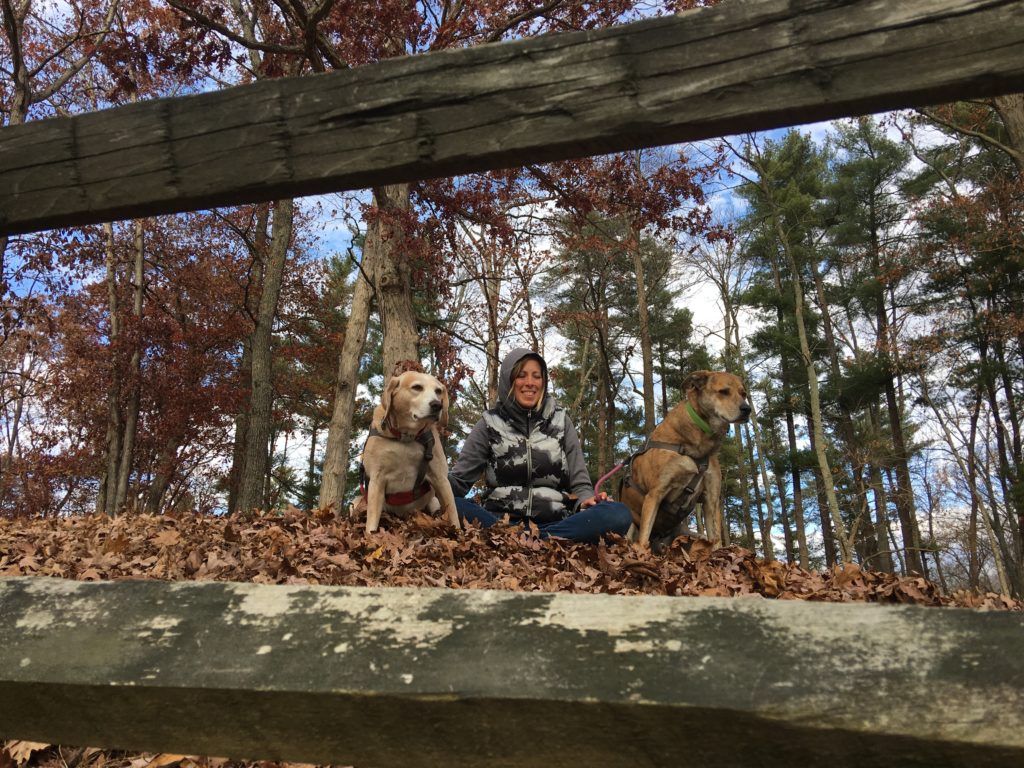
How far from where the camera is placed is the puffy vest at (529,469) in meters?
6.47

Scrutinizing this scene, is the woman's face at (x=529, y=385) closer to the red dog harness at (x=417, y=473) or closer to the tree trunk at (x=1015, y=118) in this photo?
the red dog harness at (x=417, y=473)

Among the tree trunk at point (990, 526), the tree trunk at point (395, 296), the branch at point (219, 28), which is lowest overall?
the tree trunk at point (990, 526)

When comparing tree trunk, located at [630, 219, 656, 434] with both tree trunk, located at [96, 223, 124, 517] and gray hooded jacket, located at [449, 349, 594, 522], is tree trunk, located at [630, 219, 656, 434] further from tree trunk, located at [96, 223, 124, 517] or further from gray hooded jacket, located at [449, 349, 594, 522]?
gray hooded jacket, located at [449, 349, 594, 522]

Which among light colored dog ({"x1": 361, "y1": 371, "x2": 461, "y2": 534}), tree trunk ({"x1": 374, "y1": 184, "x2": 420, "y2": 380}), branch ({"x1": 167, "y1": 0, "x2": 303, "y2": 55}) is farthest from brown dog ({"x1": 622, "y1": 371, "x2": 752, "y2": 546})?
branch ({"x1": 167, "y1": 0, "x2": 303, "y2": 55})

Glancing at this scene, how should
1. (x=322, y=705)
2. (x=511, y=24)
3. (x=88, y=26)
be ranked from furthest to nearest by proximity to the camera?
(x=88, y=26), (x=511, y=24), (x=322, y=705)

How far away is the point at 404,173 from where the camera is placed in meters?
1.81

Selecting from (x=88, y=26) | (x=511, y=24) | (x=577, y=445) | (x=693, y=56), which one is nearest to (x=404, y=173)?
(x=693, y=56)

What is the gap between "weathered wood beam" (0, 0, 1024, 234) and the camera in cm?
154

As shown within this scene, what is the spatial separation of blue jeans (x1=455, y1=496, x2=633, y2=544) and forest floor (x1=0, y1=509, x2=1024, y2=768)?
0.59ft

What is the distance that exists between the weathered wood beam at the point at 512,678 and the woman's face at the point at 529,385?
16.9 ft

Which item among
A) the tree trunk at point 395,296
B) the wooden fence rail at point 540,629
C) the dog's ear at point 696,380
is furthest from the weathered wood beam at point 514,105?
the tree trunk at point 395,296

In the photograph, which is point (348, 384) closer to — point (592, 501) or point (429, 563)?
point (592, 501)

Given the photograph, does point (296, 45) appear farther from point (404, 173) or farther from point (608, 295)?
point (608, 295)

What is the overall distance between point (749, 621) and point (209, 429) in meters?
23.6
